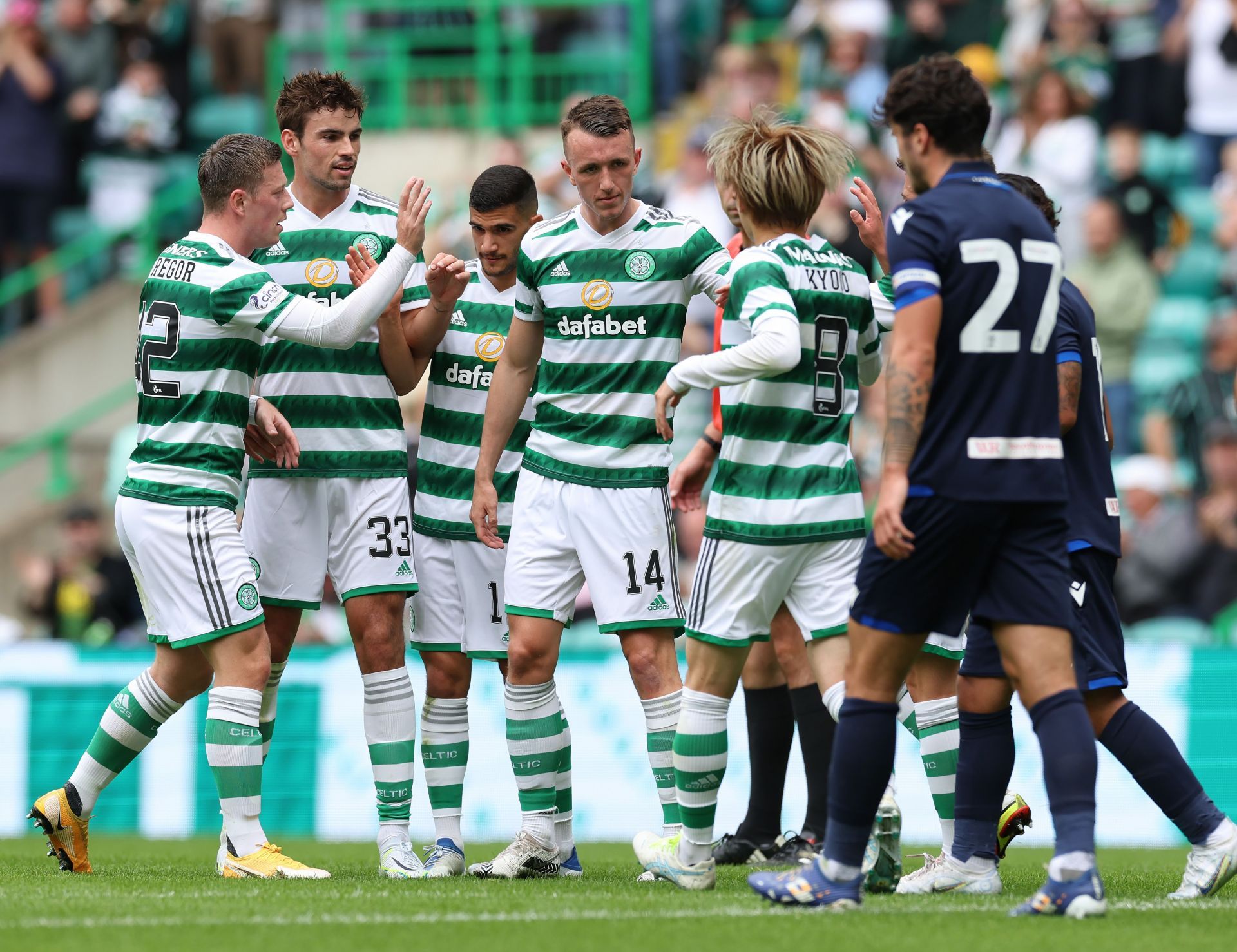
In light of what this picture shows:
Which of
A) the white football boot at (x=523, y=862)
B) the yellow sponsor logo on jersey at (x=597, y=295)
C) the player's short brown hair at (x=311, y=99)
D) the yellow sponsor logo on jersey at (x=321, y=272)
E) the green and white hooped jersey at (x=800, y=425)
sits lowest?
the white football boot at (x=523, y=862)

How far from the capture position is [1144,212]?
1361cm

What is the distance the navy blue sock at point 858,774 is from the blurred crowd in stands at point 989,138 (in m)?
6.11

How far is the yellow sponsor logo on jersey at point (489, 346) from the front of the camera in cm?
717

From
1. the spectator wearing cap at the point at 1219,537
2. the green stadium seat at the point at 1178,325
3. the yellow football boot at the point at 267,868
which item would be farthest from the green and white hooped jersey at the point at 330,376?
the green stadium seat at the point at 1178,325

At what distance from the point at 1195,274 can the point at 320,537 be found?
9.25m

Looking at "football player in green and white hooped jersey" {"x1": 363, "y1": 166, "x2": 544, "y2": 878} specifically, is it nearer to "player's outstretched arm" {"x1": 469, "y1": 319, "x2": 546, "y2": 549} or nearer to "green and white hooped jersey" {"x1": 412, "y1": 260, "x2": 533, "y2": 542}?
"green and white hooped jersey" {"x1": 412, "y1": 260, "x2": 533, "y2": 542}

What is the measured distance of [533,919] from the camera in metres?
5.14

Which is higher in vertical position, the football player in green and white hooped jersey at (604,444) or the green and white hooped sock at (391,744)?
the football player in green and white hooped jersey at (604,444)

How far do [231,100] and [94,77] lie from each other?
150 centimetres

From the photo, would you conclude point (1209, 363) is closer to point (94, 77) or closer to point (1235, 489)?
point (1235, 489)

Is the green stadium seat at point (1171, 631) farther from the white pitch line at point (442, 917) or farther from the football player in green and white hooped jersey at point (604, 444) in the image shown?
the white pitch line at point (442, 917)

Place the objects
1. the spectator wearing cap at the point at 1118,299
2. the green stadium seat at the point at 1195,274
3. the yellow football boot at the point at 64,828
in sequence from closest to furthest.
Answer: the yellow football boot at the point at 64,828
the spectator wearing cap at the point at 1118,299
the green stadium seat at the point at 1195,274

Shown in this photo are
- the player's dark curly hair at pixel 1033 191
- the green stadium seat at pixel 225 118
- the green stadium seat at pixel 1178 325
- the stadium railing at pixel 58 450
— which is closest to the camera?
the player's dark curly hair at pixel 1033 191

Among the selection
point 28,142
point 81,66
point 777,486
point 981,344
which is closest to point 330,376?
point 777,486
